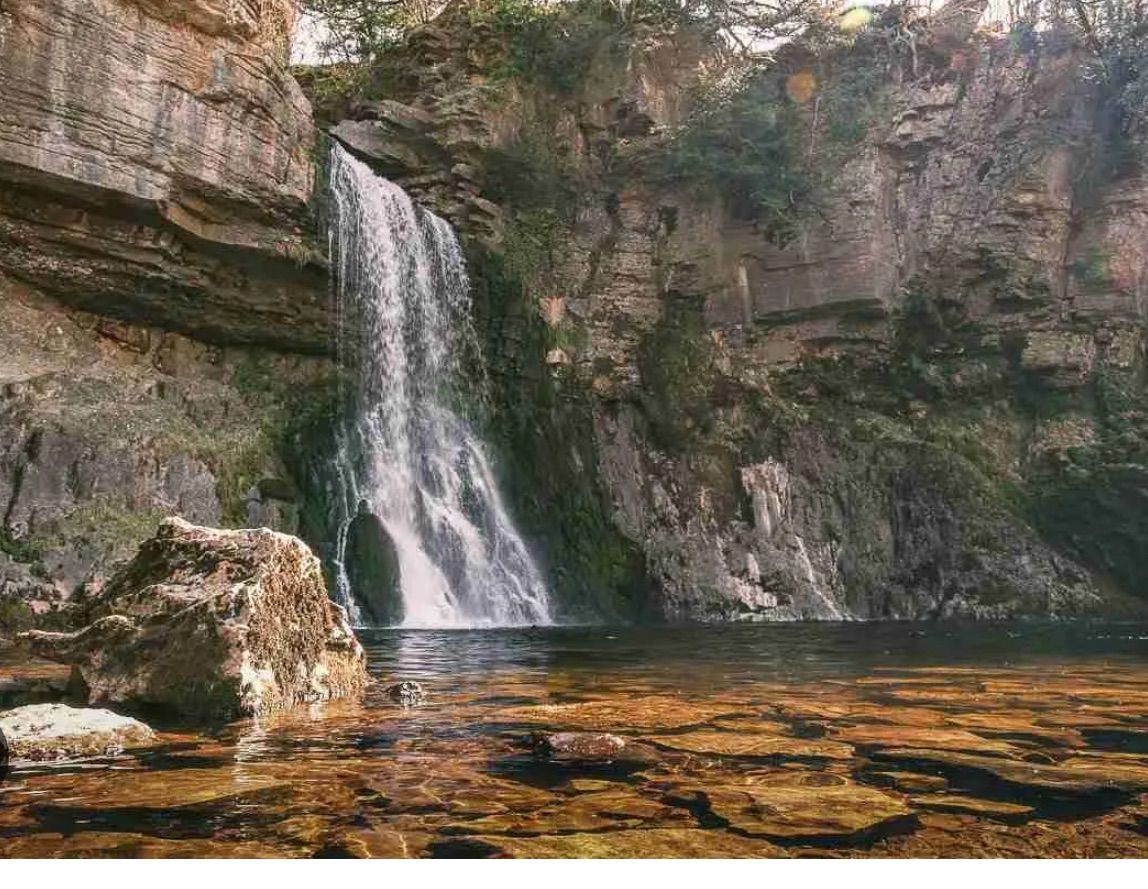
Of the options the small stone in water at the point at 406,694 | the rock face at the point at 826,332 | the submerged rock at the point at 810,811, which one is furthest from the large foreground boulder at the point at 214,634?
the rock face at the point at 826,332

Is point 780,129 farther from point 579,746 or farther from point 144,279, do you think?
point 579,746

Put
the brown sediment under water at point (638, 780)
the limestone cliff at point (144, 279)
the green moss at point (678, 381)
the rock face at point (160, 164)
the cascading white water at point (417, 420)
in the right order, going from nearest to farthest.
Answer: the brown sediment under water at point (638, 780)
the limestone cliff at point (144, 279)
the rock face at point (160, 164)
the cascading white water at point (417, 420)
the green moss at point (678, 381)

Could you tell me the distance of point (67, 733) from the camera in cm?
384

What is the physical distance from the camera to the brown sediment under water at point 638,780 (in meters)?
2.69


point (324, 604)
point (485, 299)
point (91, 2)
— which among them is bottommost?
point (324, 604)

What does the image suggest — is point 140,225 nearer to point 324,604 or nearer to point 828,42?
point 324,604

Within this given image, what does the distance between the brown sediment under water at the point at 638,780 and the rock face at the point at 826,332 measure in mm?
12688

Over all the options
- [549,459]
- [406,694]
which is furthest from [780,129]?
[406,694]

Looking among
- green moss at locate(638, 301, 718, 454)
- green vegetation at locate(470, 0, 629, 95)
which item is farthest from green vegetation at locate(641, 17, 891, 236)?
green moss at locate(638, 301, 718, 454)

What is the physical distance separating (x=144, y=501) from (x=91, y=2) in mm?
7207

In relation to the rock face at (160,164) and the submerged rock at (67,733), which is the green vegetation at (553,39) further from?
the submerged rock at (67,733)

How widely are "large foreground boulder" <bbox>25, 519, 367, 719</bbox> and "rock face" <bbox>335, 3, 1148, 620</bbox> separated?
12.3m

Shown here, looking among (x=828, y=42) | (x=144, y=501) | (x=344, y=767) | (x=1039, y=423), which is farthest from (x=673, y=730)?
(x=828, y=42)

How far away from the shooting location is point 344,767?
357 centimetres
